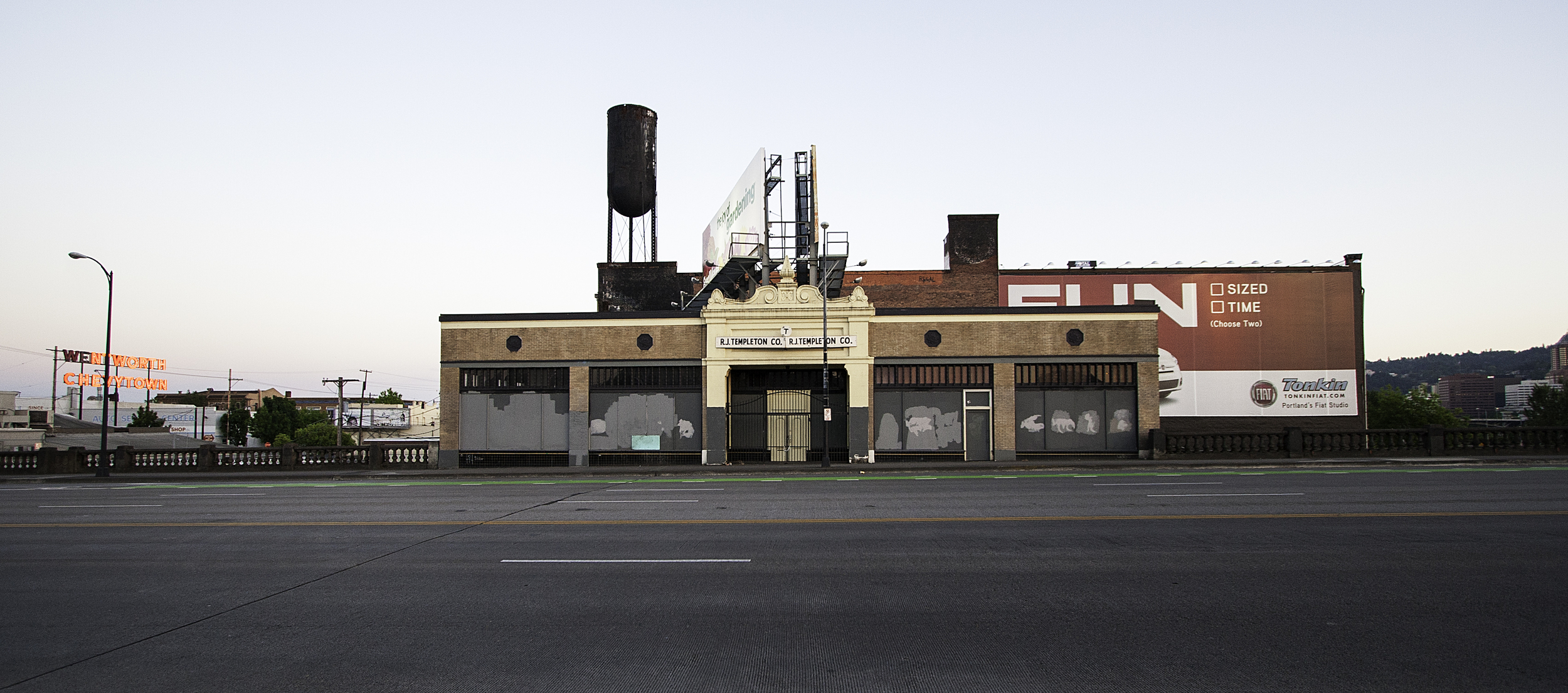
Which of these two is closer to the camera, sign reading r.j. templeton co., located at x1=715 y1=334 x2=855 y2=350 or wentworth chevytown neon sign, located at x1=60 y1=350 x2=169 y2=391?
sign reading r.j. templeton co., located at x1=715 y1=334 x2=855 y2=350

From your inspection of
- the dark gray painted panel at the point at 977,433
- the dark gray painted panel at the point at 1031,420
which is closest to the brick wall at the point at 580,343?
the dark gray painted panel at the point at 977,433

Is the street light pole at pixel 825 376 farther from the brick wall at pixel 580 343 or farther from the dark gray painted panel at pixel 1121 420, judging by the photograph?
the dark gray painted panel at pixel 1121 420

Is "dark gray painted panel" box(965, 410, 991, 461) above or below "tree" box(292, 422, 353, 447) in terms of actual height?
above

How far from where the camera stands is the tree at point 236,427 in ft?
334

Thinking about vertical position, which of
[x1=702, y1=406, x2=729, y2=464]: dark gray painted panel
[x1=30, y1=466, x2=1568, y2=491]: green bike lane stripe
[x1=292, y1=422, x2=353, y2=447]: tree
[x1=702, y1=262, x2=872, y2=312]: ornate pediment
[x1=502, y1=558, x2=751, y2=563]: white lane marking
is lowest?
[x1=292, y1=422, x2=353, y2=447]: tree

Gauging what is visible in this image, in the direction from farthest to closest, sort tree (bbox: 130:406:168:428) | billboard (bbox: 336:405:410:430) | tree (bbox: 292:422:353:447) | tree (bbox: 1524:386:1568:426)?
billboard (bbox: 336:405:410:430) < tree (bbox: 130:406:168:428) < tree (bbox: 292:422:353:447) < tree (bbox: 1524:386:1568:426)

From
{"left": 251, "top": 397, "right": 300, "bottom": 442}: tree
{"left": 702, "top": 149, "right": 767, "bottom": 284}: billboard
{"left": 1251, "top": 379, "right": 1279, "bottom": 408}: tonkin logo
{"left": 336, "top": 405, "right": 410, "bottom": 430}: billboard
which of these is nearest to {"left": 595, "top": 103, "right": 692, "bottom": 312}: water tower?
{"left": 702, "top": 149, "right": 767, "bottom": 284}: billboard

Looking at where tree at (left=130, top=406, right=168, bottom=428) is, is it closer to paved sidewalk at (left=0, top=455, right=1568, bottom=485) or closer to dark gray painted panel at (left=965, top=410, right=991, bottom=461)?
paved sidewalk at (left=0, top=455, right=1568, bottom=485)

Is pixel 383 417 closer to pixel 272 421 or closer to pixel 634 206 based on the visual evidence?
pixel 272 421

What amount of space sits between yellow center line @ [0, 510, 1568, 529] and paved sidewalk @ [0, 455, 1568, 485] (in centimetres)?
1282

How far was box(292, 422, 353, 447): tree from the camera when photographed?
10181cm

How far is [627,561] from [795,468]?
1920 cm

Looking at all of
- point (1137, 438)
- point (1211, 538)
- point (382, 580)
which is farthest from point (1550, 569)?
point (1137, 438)

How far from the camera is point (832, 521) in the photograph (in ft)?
46.8
